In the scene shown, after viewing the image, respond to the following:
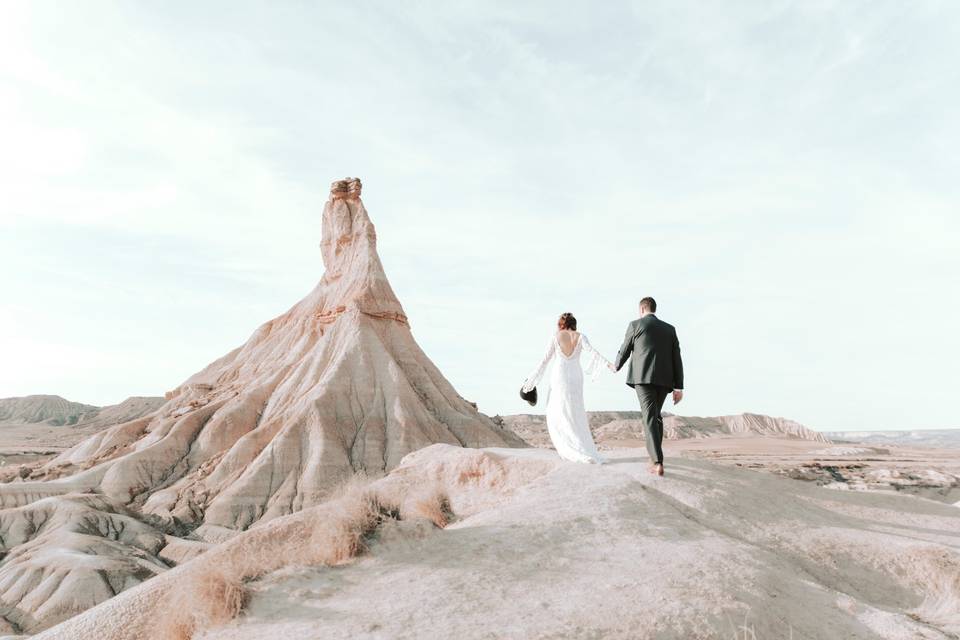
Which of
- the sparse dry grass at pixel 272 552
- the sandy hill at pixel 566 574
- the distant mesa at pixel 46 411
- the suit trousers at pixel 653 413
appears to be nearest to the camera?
the sandy hill at pixel 566 574

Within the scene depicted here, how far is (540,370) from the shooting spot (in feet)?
29.9

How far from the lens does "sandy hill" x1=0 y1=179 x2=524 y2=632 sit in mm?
23953

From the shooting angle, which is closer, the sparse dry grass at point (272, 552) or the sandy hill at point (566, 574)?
the sandy hill at point (566, 574)

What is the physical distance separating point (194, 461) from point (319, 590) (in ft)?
110

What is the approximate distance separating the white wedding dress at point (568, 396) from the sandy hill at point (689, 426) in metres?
86.6

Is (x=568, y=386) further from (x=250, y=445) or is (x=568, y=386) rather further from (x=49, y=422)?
(x=49, y=422)

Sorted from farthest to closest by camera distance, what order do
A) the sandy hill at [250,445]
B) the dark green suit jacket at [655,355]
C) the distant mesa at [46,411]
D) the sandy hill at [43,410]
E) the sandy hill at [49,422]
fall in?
the sandy hill at [43,410]
the distant mesa at [46,411]
the sandy hill at [49,422]
the sandy hill at [250,445]
the dark green suit jacket at [655,355]

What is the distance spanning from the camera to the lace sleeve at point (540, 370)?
905cm

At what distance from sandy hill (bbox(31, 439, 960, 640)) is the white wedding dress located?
778 mm

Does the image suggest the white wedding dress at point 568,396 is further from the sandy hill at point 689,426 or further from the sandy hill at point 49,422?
the sandy hill at point 689,426

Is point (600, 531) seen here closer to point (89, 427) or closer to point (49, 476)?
point (49, 476)

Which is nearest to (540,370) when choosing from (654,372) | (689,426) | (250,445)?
(654,372)

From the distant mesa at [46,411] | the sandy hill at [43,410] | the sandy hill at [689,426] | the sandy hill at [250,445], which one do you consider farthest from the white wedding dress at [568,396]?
the sandy hill at [43,410]

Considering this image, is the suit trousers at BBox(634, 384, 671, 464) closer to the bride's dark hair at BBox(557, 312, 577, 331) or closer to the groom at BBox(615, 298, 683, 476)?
the groom at BBox(615, 298, 683, 476)
